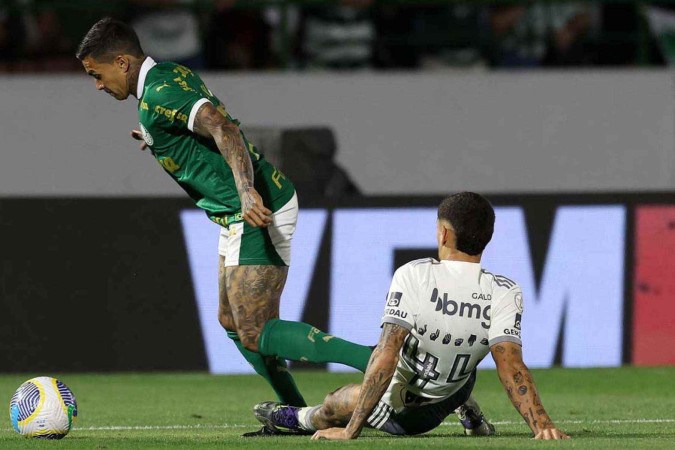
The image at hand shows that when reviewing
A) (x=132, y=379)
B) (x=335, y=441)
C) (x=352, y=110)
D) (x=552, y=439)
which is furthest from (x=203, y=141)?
(x=352, y=110)

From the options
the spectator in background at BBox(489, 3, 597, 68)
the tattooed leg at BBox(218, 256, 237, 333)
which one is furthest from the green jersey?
the spectator in background at BBox(489, 3, 597, 68)

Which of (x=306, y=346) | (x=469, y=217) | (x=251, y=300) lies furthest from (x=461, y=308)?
(x=251, y=300)

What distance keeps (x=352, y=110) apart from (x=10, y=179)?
3.30 m

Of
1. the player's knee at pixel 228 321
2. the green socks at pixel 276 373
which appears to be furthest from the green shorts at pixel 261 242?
the green socks at pixel 276 373

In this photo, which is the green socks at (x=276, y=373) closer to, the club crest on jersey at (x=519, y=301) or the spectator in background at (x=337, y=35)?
the club crest on jersey at (x=519, y=301)

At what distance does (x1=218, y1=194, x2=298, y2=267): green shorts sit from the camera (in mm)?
7078

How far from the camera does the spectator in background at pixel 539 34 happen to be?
14.8 metres

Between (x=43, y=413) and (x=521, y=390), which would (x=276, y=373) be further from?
(x=521, y=390)

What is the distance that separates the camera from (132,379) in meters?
11.0

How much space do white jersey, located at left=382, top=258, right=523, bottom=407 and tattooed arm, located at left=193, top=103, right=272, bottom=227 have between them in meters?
0.71

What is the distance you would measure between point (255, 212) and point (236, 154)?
34cm

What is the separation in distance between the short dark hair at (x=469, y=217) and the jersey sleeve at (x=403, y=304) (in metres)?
0.27

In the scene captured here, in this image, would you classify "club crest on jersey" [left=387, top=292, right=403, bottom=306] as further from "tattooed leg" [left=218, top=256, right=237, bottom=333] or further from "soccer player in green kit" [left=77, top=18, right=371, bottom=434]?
"tattooed leg" [left=218, top=256, right=237, bottom=333]

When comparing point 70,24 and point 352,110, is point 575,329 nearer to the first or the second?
point 352,110
